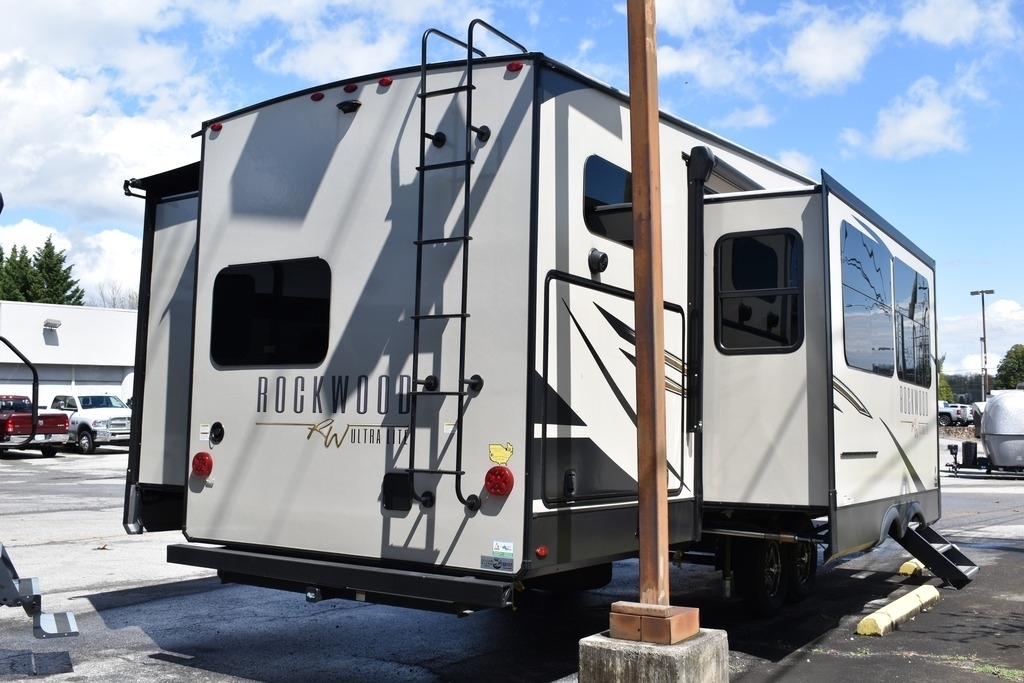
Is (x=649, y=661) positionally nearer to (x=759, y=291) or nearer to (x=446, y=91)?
(x=759, y=291)

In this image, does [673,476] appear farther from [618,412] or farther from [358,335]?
[358,335]

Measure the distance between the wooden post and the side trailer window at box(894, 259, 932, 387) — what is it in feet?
13.8

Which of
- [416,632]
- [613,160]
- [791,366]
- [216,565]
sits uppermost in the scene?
[613,160]

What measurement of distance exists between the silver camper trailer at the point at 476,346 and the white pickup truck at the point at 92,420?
80.4 ft

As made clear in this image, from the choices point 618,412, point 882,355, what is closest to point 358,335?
point 618,412

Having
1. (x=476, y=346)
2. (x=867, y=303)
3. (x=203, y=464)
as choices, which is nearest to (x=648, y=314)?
(x=476, y=346)

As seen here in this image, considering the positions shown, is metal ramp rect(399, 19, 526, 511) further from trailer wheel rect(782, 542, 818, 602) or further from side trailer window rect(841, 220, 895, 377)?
trailer wheel rect(782, 542, 818, 602)

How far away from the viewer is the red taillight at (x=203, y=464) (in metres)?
6.66

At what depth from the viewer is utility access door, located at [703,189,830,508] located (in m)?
7.15

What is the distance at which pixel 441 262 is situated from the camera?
5879 millimetres

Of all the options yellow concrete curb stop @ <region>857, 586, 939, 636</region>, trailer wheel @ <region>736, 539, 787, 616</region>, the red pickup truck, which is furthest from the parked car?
trailer wheel @ <region>736, 539, 787, 616</region>

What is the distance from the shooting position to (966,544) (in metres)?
13.1

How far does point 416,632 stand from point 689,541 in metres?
2.24

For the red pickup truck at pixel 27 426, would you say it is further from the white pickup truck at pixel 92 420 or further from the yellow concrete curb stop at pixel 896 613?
the yellow concrete curb stop at pixel 896 613
